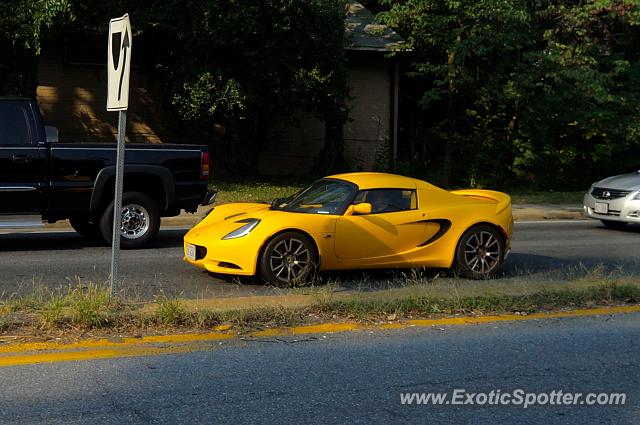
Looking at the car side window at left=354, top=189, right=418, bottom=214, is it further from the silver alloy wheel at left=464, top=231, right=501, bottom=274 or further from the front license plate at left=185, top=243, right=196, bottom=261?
the front license plate at left=185, top=243, right=196, bottom=261

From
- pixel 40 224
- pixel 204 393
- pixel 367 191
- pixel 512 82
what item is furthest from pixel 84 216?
pixel 512 82

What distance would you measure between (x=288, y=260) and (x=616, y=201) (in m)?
8.24

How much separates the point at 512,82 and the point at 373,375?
18.2 metres

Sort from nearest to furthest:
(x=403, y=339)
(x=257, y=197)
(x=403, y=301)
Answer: (x=403, y=339)
(x=403, y=301)
(x=257, y=197)

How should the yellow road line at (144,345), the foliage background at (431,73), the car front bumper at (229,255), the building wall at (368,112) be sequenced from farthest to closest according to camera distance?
the building wall at (368,112) < the foliage background at (431,73) < the car front bumper at (229,255) < the yellow road line at (144,345)

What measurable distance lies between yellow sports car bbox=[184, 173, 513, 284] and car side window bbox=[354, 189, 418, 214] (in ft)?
0.04

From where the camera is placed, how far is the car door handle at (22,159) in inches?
435

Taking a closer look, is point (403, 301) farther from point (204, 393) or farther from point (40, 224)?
point (40, 224)

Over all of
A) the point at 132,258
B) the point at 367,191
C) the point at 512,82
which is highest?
the point at 512,82

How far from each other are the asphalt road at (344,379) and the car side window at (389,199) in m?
2.56

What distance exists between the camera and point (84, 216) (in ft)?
38.1

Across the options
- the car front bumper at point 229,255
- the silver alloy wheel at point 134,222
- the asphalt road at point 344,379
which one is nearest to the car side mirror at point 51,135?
the silver alloy wheel at point 134,222

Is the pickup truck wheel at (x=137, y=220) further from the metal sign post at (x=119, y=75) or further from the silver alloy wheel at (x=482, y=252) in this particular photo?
the silver alloy wheel at (x=482, y=252)

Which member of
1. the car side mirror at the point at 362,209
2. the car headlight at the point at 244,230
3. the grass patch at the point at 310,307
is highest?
the car side mirror at the point at 362,209
